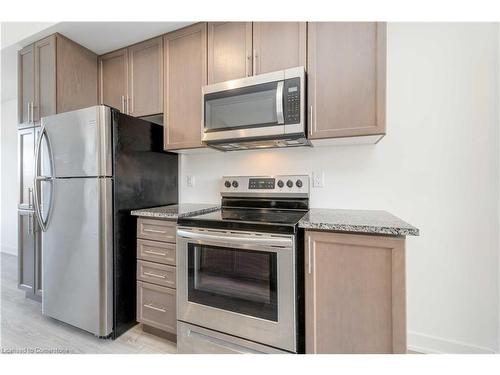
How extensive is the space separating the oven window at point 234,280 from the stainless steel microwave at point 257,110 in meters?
0.79

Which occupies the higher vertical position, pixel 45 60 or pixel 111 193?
pixel 45 60

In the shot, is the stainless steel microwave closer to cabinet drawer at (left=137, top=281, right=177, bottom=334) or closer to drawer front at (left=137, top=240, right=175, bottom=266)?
drawer front at (left=137, top=240, right=175, bottom=266)

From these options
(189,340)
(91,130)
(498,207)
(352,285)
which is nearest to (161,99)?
(91,130)

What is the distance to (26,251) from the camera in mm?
2145

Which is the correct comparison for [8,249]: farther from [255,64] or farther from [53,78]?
[255,64]

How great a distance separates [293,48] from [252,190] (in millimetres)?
1096

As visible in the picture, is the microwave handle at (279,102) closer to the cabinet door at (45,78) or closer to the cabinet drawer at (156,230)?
the cabinet drawer at (156,230)

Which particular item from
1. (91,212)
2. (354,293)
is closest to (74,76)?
(91,212)

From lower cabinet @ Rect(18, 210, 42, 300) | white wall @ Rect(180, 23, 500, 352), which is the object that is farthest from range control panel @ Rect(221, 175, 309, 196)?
lower cabinet @ Rect(18, 210, 42, 300)

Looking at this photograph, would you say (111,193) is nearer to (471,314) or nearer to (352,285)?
(352,285)

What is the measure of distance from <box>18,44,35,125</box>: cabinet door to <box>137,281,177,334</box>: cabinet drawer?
6.48 ft

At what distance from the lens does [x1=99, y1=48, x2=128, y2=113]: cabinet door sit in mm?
2166

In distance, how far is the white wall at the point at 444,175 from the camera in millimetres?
1400

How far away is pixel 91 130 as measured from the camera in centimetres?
158
